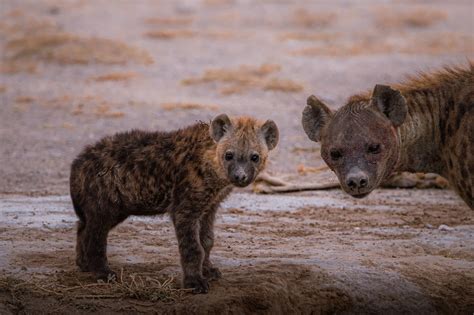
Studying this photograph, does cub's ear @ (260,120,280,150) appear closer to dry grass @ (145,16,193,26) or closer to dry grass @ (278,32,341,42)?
dry grass @ (278,32,341,42)

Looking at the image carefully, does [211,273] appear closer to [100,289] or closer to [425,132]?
[100,289]

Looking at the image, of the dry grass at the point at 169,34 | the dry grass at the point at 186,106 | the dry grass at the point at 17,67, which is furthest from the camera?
the dry grass at the point at 169,34

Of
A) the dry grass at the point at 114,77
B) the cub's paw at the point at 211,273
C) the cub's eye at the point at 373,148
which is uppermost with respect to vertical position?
the cub's eye at the point at 373,148

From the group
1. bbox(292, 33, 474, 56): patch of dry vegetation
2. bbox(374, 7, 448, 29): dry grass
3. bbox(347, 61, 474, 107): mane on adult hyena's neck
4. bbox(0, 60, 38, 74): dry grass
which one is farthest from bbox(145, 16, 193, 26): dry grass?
bbox(347, 61, 474, 107): mane on adult hyena's neck

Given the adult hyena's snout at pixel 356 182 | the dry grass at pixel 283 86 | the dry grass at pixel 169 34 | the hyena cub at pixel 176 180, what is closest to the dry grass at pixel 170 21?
the dry grass at pixel 169 34

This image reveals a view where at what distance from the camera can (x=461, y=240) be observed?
6184 millimetres

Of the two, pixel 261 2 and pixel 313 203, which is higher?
pixel 261 2

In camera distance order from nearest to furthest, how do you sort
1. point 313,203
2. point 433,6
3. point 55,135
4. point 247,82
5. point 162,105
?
point 313,203, point 55,135, point 162,105, point 247,82, point 433,6

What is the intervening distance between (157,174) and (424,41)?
33.9 feet

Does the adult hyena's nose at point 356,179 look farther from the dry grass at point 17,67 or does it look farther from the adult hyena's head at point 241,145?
the dry grass at point 17,67

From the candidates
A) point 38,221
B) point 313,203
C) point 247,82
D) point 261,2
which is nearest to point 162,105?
point 247,82

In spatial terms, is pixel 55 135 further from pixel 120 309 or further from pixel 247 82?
pixel 120 309

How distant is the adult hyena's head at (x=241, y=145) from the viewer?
501 centimetres

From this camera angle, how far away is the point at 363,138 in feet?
15.7
